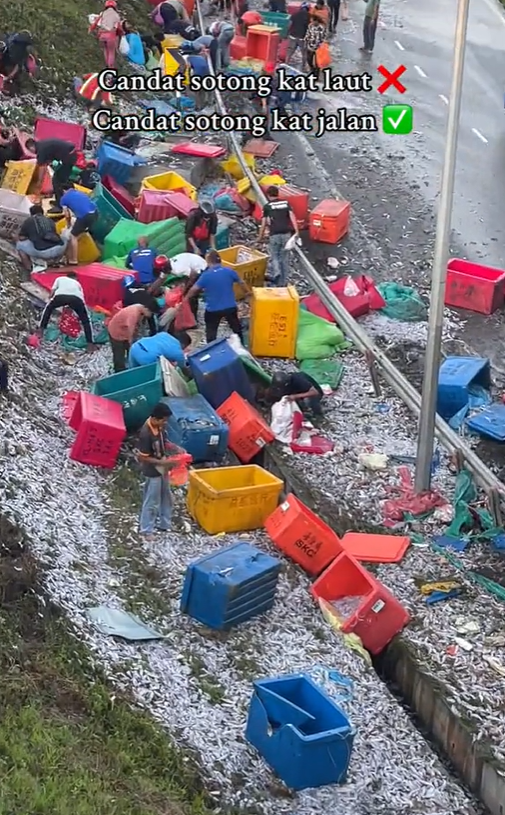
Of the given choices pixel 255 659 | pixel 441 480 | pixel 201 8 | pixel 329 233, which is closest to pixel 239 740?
pixel 255 659

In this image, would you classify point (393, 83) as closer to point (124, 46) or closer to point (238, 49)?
point (238, 49)

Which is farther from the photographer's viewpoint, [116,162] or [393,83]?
[393,83]

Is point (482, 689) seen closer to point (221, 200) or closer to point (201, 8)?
point (221, 200)

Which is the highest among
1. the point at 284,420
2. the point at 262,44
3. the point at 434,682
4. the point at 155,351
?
the point at 262,44

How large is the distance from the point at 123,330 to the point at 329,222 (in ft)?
19.4

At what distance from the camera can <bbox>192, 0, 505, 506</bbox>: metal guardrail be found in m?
12.7

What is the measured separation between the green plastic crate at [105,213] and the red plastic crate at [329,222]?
3095 mm

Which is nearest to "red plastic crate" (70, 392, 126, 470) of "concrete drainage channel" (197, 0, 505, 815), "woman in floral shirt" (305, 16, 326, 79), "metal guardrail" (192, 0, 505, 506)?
"concrete drainage channel" (197, 0, 505, 815)

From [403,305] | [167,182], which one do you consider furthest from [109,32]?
[403,305]

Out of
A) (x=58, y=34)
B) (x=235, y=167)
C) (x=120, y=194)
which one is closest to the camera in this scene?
(x=120, y=194)

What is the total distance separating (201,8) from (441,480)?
63.9ft

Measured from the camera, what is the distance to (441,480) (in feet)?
43.3

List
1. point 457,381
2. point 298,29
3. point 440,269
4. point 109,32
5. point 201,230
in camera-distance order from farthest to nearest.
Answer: point 298,29 → point 109,32 → point 201,230 → point 457,381 → point 440,269

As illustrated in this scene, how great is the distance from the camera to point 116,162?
62.8 ft
